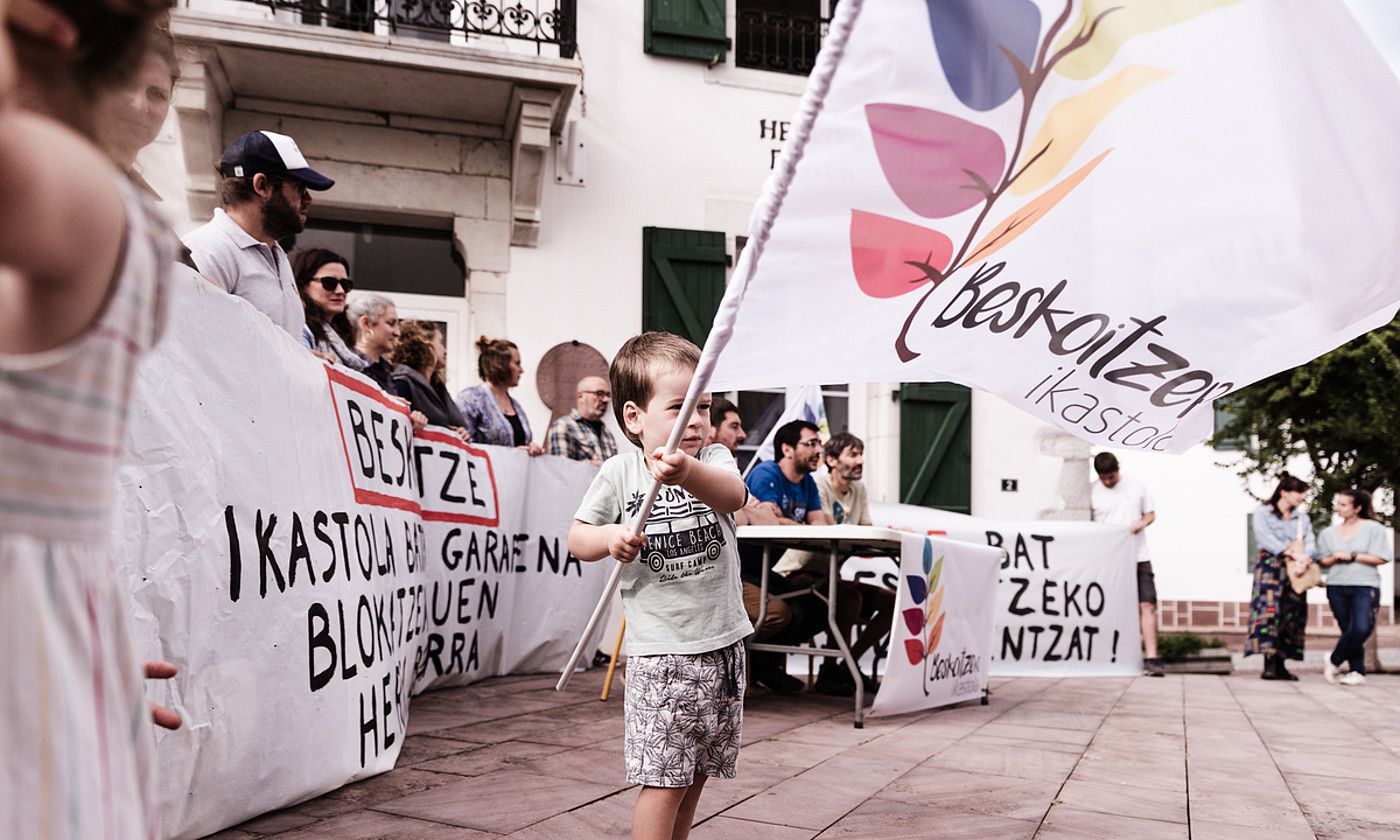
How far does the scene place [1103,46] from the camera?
2.54 m

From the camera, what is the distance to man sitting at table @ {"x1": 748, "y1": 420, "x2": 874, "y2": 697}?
6.86 m

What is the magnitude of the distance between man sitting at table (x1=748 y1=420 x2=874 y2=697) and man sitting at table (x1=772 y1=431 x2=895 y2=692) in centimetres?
3

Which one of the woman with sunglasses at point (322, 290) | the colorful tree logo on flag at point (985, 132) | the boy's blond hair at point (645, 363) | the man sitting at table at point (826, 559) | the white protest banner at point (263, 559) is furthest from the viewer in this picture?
the man sitting at table at point (826, 559)

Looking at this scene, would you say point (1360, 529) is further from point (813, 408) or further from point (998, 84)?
point (998, 84)

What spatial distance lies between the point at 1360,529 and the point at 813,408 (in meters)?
5.28

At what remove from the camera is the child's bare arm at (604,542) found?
7.92ft

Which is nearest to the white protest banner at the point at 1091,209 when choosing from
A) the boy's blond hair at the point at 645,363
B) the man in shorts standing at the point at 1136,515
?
the boy's blond hair at the point at 645,363

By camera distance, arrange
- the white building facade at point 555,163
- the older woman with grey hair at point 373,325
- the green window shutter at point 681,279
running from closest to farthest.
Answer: the older woman with grey hair at point 373,325, the white building facade at point 555,163, the green window shutter at point 681,279

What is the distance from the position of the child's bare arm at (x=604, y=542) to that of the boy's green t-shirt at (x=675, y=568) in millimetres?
73

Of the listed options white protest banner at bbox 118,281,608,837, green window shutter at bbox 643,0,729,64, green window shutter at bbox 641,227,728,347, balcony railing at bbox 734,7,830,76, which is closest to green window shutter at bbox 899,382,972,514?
green window shutter at bbox 641,227,728,347

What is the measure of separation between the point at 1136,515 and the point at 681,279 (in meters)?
4.43

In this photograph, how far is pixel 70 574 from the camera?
3.11ft

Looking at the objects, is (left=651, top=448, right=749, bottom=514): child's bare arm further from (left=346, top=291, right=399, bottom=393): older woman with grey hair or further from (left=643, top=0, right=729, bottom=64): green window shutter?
(left=643, top=0, right=729, bottom=64): green window shutter

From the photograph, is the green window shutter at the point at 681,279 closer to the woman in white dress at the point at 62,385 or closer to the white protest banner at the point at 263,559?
the white protest banner at the point at 263,559
